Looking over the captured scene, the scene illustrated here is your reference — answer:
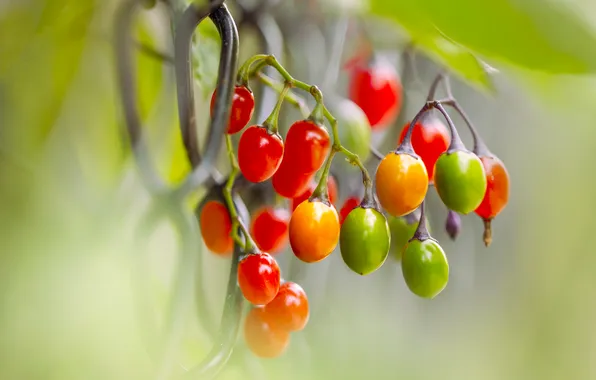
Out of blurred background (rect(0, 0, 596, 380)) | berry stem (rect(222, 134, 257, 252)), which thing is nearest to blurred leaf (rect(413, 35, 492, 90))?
blurred background (rect(0, 0, 596, 380))

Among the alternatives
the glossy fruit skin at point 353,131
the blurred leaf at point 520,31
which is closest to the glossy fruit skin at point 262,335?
the glossy fruit skin at point 353,131

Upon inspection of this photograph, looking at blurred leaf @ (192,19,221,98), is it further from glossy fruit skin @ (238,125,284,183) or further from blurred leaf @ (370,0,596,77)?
blurred leaf @ (370,0,596,77)

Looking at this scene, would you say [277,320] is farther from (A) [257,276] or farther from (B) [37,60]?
(B) [37,60]

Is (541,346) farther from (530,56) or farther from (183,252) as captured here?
(530,56)

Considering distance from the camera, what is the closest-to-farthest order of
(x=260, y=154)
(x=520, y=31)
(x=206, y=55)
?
(x=520, y=31) → (x=260, y=154) → (x=206, y=55)

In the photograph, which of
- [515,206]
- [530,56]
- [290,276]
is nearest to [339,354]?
[515,206]

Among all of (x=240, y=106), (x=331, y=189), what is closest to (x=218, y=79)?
(x=240, y=106)

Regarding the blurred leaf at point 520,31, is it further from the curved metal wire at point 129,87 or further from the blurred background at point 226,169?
the curved metal wire at point 129,87
